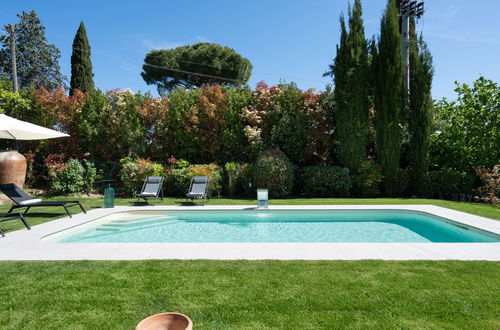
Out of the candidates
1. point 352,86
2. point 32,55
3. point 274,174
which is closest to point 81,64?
point 32,55

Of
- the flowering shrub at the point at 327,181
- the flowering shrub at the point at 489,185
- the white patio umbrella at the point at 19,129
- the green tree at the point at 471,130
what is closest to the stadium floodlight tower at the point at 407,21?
the green tree at the point at 471,130

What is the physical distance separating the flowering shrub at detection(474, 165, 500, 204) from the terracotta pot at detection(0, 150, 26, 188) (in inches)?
699

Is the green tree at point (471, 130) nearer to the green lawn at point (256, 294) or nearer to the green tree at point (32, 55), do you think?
the green lawn at point (256, 294)

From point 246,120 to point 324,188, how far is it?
448 cm

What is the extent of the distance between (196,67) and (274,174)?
763 inches

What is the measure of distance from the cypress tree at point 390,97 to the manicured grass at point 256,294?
8999 mm

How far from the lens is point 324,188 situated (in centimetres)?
1194

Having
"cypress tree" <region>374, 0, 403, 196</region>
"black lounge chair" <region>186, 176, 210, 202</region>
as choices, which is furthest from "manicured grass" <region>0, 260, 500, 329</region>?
"cypress tree" <region>374, 0, 403, 196</region>

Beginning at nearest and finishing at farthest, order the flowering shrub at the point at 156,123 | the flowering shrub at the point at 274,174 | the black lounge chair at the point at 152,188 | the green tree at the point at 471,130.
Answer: the black lounge chair at the point at 152,188 < the flowering shrub at the point at 274,174 < the green tree at the point at 471,130 < the flowering shrub at the point at 156,123

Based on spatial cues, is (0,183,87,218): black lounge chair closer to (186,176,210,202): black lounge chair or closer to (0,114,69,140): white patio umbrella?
(0,114,69,140): white patio umbrella

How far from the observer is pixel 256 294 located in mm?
3051

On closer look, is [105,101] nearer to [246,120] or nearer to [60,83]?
[246,120]

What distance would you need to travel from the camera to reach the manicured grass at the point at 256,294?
2562mm

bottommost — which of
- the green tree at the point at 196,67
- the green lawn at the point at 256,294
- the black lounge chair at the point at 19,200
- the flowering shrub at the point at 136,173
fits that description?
the green lawn at the point at 256,294
